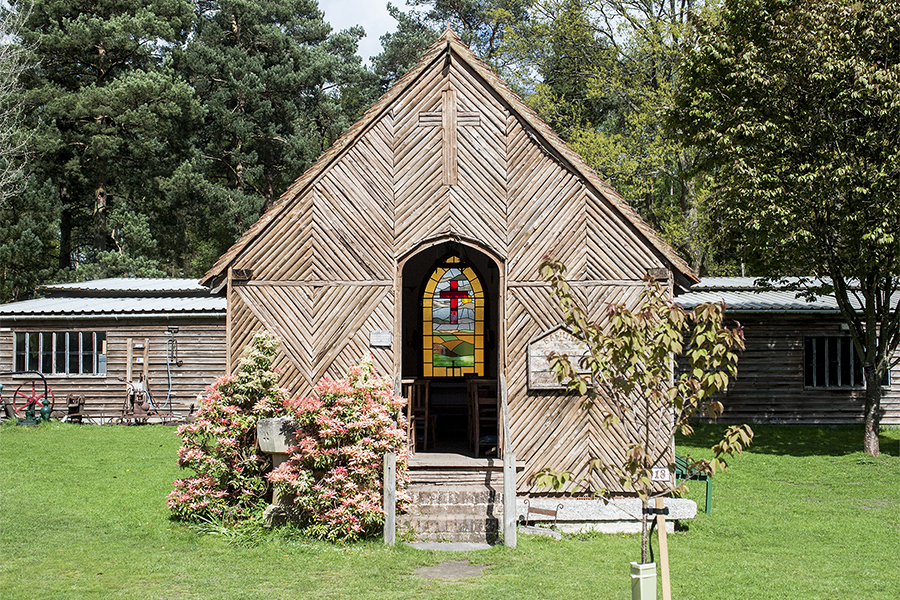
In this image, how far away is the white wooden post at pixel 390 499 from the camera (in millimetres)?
10977

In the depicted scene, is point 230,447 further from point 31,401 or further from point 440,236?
point 31,401

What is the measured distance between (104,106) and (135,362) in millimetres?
14555

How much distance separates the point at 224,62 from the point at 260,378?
99.2 ft

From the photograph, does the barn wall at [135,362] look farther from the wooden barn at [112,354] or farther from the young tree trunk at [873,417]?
the young tree trunk at [873,417]

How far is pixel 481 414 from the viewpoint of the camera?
14.9 metres

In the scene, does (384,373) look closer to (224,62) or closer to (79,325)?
(79,325)

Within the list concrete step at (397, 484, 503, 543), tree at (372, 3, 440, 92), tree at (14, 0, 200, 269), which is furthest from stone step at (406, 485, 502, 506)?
tree at (372, 3, 440, 92)

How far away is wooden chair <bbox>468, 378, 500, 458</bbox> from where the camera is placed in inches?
530

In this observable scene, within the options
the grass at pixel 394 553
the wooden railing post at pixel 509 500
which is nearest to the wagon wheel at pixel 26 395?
the grass at pixel 394 553

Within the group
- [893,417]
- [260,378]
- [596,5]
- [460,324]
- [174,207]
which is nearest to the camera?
[260,378]

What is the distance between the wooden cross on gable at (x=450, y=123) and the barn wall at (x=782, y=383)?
13.5m

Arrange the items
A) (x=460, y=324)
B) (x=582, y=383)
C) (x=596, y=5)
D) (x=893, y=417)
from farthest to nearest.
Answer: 1. (x=596, y=5)
2. (x=893, y=417)
3. (x=460, y=324)
4. (x=582, y=383)

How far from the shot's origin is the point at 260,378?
40.1 ft

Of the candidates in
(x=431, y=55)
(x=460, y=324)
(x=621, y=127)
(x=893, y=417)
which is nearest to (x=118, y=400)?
(x=460, y=324)
